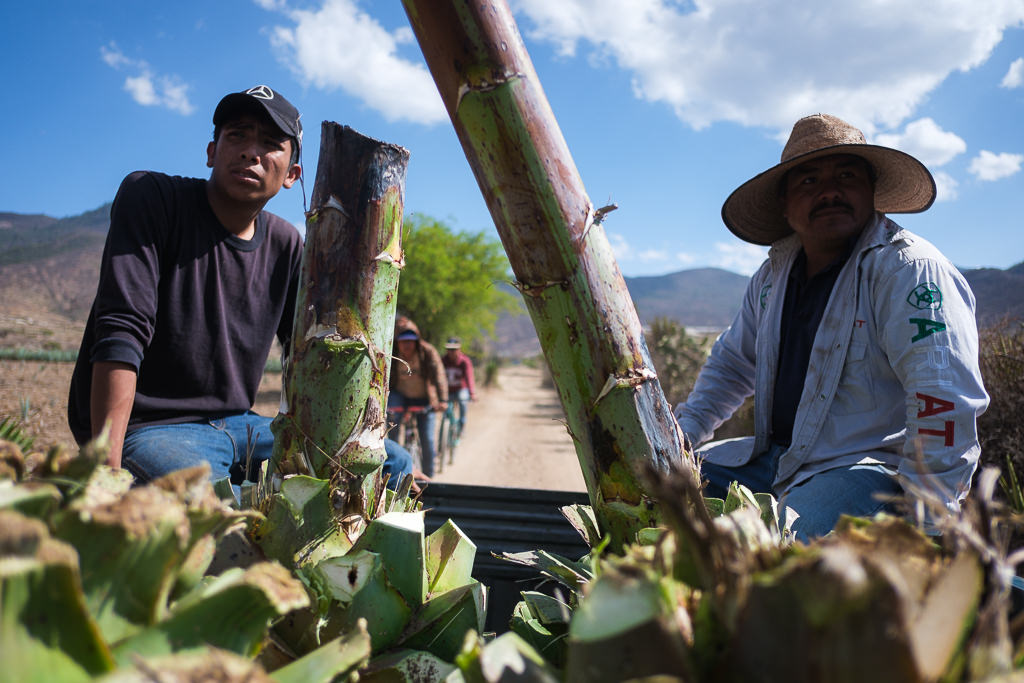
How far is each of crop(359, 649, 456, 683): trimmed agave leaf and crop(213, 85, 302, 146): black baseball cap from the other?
1.55 metres

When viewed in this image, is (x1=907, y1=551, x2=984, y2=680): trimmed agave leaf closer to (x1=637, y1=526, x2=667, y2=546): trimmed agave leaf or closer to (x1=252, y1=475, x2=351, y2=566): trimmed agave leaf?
(x1=637, y1=526, x2=667, y2=546): trimmed agave leaf

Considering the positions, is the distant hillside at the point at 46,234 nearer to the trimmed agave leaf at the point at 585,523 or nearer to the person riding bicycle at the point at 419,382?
the person riding bicycle at the point at 419,382

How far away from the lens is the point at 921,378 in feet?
5.88

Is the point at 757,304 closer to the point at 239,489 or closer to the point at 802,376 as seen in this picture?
the point at 802,376

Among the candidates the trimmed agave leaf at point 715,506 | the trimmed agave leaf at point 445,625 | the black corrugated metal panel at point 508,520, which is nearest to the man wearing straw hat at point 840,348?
the trimmed agave leaf at point 715,506

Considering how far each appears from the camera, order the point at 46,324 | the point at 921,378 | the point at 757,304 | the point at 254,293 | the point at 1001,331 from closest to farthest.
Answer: the point at 921,378, the point at 254,293, the point at 757,304, the point at 1001,331, the point at 46,324

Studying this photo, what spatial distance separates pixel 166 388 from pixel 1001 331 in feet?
23.1

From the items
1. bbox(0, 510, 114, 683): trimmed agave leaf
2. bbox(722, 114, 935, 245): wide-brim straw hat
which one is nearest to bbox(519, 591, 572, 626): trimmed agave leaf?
bbox(0, 510, 114, 683): trimmed agave leaf

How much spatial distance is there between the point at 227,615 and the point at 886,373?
2127 millimetres

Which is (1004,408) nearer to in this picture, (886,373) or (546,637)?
(886,373)

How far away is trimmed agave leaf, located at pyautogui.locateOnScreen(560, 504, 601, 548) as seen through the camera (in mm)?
1190

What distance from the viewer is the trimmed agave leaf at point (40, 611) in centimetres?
50

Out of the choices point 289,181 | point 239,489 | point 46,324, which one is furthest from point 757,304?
point 46,324

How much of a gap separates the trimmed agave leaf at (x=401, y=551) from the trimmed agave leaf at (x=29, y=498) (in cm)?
49
